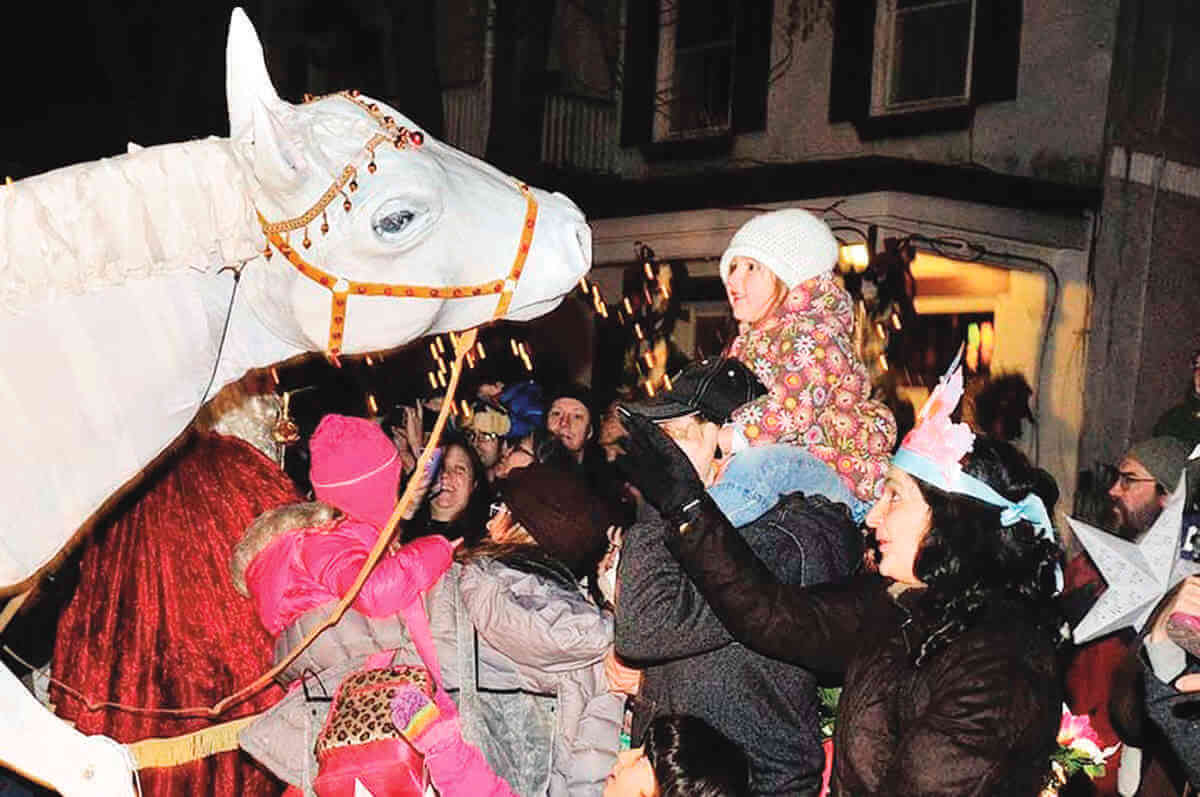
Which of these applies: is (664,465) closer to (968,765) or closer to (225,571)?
(968,765)

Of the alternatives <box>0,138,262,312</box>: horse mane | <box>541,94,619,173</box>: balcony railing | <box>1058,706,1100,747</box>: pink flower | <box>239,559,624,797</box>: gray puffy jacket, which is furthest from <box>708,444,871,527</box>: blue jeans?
<box>541,94,619,173</box>: balcony railing

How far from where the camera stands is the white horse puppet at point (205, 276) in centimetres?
281

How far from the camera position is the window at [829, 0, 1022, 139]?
1123 centimetres

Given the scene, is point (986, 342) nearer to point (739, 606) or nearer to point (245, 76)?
point (739, 606)

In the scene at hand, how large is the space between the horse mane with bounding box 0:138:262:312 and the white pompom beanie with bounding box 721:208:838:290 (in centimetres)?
140

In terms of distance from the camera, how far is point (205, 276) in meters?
3.00

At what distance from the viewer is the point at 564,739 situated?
384 centimetres

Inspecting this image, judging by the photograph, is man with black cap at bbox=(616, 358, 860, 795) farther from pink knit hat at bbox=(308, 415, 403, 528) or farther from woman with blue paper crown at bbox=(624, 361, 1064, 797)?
pink knit hat at bbox=(308, 415, 403, 528)

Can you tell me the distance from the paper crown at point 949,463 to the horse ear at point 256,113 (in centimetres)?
148

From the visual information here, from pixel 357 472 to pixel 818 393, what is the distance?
1338 mm

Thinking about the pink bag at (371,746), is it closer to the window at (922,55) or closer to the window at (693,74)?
the window at (922,55)

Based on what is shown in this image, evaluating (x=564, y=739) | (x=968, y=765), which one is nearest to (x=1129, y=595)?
(x=968, y=765)

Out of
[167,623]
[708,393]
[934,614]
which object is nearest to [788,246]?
[708,393]

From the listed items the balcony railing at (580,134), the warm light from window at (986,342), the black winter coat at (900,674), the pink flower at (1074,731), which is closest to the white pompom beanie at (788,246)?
the black winter coat at (900,674)
